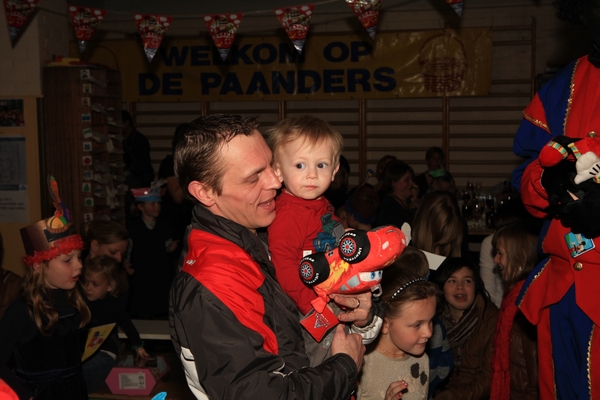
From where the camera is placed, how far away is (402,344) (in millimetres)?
2523

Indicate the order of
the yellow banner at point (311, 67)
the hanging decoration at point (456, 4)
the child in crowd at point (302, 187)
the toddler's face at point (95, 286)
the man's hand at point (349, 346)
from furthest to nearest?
the yellow banner at point (311, 67) → the hanging decoration at point (456, 4) → the toddler's face at point (95, 286) → the child in crowd at point (302, 187) → the man's hand at point (349, 346)

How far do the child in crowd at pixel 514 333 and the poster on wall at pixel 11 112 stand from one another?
4464 millimetres

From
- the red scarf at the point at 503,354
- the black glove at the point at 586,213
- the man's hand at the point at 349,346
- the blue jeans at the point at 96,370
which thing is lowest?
the blue jeans at the point at 96,370

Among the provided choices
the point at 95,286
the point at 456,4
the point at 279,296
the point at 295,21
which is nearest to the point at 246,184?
the point at 279,296

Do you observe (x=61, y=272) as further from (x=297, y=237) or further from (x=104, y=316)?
(x=297, y=237)

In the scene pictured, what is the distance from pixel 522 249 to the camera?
3289 mm

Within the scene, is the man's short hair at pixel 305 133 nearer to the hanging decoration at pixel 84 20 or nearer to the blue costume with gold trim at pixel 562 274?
the blue costume with gold trim at pixel 562 274

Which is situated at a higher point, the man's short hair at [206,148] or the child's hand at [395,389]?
the man's short hair at [206,148]

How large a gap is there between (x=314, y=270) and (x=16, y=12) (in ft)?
15.0

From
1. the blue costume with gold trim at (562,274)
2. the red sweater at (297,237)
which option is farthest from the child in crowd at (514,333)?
the red sweater at (297,237)

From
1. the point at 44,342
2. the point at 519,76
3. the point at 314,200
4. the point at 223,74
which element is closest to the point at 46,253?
the point at 44,342

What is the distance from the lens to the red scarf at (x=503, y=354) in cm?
301

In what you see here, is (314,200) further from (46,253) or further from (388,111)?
(388,111)

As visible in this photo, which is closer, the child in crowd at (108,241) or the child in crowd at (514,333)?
the child in crowd at (514,333)
